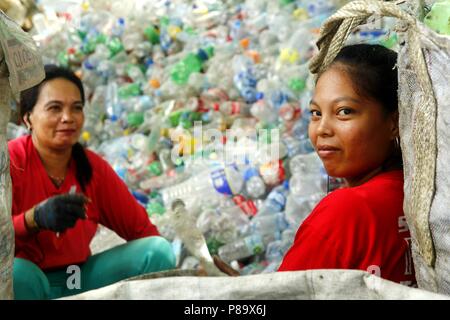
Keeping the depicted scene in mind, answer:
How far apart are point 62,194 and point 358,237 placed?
1.30m

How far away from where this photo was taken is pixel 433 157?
1.37 metres

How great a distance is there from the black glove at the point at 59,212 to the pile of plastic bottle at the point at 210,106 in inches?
42.8

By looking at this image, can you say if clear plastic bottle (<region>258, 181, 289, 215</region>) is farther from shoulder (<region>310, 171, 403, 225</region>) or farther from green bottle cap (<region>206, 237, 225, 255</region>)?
shoulder (<region>310, 171, 403, 225</region>)

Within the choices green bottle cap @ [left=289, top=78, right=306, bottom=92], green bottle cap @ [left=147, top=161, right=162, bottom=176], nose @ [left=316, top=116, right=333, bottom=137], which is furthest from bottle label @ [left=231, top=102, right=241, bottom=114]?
nose @ [left=316, top=116, right=333, bottom=137]

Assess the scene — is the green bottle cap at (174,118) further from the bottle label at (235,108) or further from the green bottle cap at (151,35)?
the green bottle cap at (151,35)

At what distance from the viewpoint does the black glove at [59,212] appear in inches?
92.8

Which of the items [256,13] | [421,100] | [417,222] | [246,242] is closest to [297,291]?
[417,222]

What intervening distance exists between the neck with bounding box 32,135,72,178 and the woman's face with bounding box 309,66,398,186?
1.33 metres

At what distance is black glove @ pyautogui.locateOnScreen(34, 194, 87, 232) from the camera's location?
2357mm

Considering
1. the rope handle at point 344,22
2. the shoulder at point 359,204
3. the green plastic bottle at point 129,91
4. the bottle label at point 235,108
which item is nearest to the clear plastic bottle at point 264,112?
the bottle label at point 235,108

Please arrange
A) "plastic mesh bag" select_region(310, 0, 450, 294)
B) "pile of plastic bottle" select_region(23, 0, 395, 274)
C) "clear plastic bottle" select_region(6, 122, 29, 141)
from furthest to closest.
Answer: "clear plastic bottle" select_region(6, 122, 29, 141) → "pile of plastic bottle" select_region(23, 0, 395, 274) → "plastic mesh bag" select_region(310, 0, 450, 294)

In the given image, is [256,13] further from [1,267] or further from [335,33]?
[1,267]

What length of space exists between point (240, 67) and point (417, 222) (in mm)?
3383

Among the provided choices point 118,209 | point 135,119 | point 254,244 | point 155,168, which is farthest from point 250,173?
point 135,119
